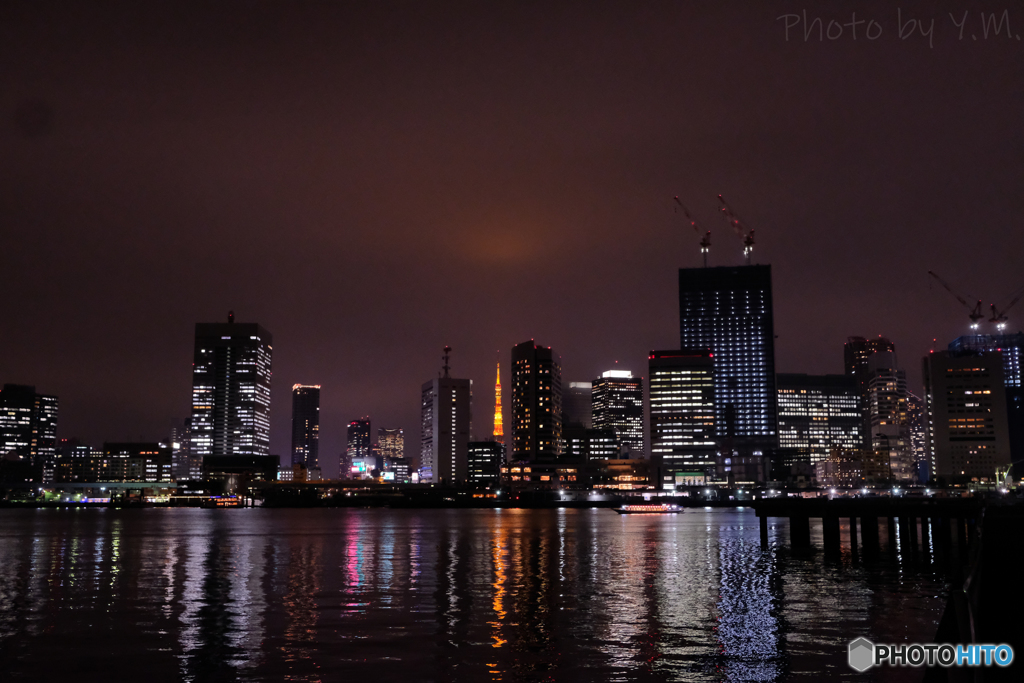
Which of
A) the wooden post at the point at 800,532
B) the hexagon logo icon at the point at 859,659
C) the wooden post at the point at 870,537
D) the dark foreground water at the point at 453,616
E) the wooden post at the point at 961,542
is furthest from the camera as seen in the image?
the wooden post at the point at 800,532

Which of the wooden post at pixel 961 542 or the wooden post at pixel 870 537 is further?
the wooden post at pixel 870 537

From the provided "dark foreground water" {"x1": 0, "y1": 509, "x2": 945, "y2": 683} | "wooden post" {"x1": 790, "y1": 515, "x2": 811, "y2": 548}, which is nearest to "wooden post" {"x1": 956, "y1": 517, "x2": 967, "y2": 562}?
"dark foreground water" {"x1": 0, "y1": 509, "x2": 945, "y2": 683}

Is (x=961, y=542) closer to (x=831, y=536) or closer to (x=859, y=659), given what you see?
(x=831, y=536)

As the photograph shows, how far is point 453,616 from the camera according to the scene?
42844 millimetres

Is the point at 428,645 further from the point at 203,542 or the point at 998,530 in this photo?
the point at 203,542

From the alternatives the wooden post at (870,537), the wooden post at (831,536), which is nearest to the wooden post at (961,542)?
the wooden post at (870,537)

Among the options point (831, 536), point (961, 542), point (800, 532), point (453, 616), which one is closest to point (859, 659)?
point (453, 616)

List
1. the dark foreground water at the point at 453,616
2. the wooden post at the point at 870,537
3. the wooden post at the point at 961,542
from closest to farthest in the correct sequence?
the dark foreground water at the point at 453,616 < the wooden post at the point at 961,542 < the wooden post at the point at 870,537

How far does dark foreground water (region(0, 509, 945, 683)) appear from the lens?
102ft

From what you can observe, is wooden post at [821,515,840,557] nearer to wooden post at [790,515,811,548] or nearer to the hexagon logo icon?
wooden post at [790,515,811,548]

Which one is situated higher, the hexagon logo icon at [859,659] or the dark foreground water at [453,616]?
the hexagon logo icon at [859,659]

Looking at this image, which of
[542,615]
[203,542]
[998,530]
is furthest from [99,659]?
[203,542]

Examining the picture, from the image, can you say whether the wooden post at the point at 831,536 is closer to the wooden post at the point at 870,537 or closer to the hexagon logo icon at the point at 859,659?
the wooden post at the point at 870,537

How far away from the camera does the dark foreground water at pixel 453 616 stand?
3100 cm
